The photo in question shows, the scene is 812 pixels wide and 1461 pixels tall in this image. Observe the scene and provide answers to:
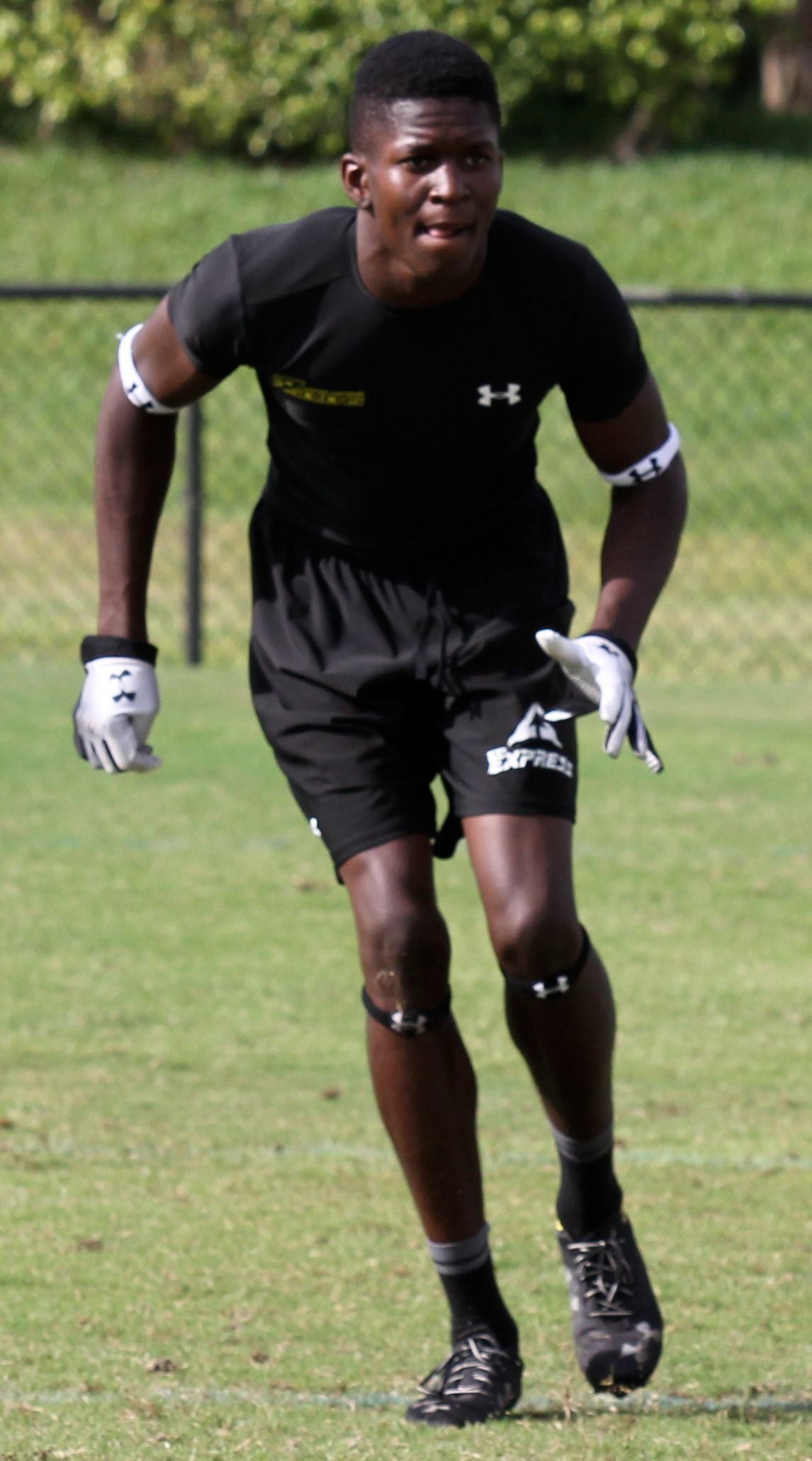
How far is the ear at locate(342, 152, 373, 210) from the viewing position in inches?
155

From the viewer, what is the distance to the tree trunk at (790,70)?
103 ft

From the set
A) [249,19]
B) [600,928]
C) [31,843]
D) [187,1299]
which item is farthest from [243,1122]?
[249,19]

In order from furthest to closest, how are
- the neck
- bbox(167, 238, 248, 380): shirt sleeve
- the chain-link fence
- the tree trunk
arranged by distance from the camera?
the tree trunk, the chain-link fence, bbox(167, 238, 248, 380): shirt sleeve, the neck

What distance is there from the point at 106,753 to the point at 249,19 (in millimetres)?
22928

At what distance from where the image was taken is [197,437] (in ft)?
41.5

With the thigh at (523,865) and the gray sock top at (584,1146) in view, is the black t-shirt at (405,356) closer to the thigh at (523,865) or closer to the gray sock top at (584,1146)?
the thigh at (523,865)

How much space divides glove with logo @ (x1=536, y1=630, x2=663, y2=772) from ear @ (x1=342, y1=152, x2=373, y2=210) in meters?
0.78

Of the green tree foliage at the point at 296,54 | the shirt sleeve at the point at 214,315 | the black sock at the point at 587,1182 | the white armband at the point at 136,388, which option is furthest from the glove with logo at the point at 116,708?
the green tree foliage at the point at 296,54

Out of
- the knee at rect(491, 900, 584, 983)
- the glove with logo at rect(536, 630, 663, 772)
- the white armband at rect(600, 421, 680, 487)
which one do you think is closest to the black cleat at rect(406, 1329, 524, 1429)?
the knee at rect(491, 900, 584, 983)

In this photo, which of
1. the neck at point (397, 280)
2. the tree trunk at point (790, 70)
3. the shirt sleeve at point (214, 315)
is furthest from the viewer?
the tree trunk at point (790, 70)

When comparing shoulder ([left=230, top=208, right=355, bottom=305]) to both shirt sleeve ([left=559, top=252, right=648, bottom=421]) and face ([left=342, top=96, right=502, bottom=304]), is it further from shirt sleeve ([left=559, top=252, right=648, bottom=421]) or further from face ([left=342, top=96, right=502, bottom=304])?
shirt sleeve ([left=559, top=252, right=648, bottom=421])

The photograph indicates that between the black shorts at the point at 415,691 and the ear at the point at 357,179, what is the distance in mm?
633

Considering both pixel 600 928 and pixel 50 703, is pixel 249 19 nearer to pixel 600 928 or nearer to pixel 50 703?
pixel 50 703

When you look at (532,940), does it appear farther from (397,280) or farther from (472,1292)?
(397,280)
